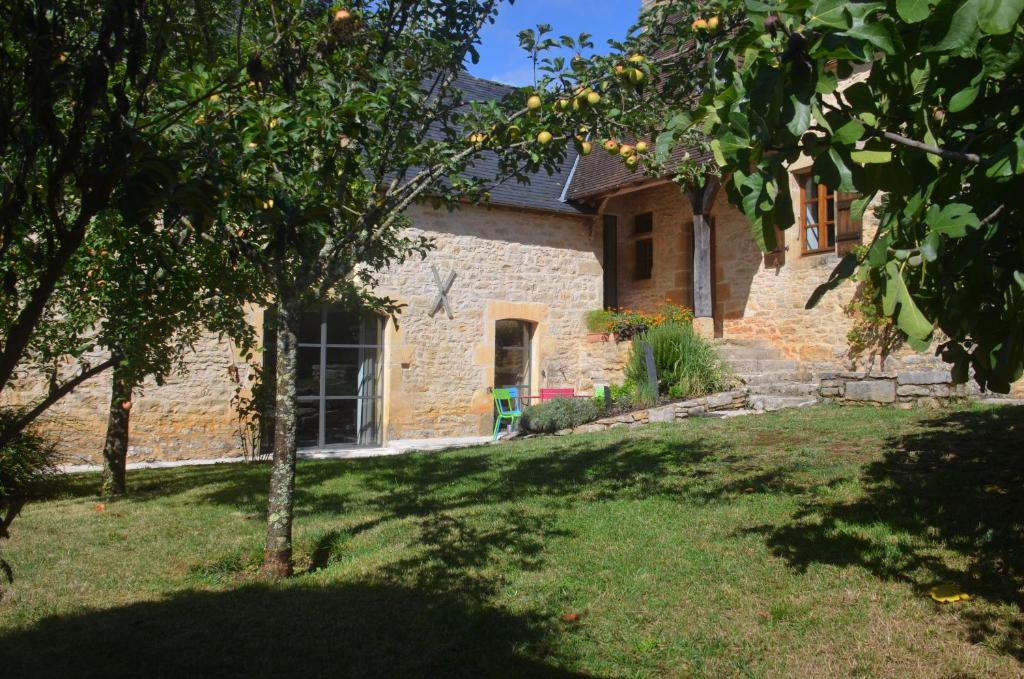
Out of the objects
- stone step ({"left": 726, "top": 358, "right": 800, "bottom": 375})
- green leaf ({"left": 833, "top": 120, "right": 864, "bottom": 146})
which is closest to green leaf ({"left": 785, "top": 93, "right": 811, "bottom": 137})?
green leaf ({"left": 833, "top": 120, "right": 864, "bottom": 146})

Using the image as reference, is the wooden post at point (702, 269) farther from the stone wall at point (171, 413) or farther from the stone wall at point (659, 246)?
the stone wall at point (171, 413)

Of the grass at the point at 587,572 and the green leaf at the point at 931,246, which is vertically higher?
the green leaf at the point at 931,246

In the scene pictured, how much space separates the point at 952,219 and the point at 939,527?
3004mm

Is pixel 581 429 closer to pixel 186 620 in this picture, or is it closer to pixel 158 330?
pixel 158 330

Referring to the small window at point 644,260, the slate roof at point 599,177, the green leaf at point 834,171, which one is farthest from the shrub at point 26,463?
the small window at point 644,260

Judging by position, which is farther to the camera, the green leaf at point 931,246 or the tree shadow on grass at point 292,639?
the tree shadow on grass at point 292,639

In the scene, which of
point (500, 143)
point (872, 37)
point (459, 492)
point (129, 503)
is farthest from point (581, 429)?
point (872, 37)

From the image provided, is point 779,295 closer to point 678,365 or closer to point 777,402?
point 678,365

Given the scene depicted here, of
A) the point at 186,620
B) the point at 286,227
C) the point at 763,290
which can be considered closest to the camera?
the point at 286,227

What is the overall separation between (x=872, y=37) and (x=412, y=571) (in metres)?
3.62

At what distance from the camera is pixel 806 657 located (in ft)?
10.4

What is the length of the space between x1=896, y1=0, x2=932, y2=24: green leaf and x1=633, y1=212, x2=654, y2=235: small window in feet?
41.8

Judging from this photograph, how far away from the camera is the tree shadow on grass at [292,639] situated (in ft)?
10.5

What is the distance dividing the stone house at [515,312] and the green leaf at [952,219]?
28.9 ft
